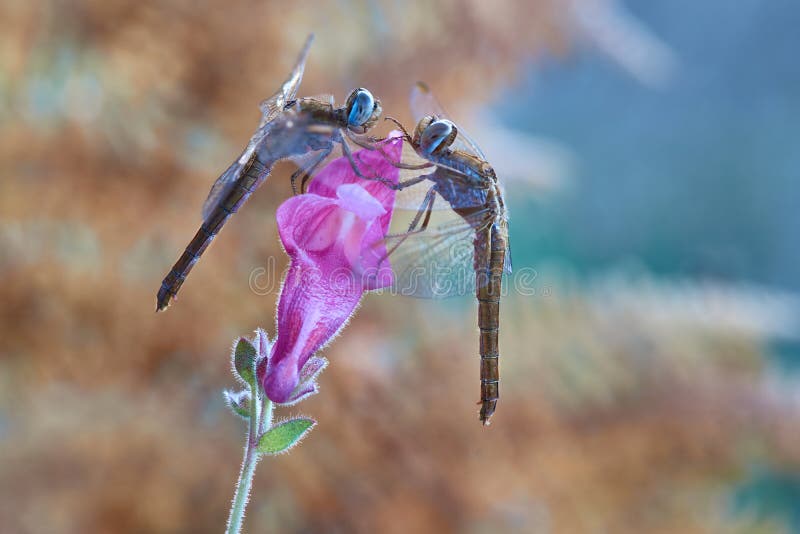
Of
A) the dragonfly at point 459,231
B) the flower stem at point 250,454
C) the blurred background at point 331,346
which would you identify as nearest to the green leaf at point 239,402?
the flower stem at point 250,454

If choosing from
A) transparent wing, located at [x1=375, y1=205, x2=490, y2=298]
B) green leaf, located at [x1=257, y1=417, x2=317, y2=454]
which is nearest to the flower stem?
green leaf, located at [x1=257, y1=417, x2=317, y2=454]

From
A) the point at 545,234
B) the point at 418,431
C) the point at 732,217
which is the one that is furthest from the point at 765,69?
the point at 418,431

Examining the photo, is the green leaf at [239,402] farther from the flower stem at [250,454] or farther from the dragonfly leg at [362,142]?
the dragonfly leg at [362,142]

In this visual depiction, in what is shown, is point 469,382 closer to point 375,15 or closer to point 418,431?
point 418,431

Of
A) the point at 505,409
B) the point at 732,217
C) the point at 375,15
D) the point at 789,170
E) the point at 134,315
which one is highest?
the point at 789,170

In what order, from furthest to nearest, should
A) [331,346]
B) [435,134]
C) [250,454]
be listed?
1. [331,346]
2. [435,134]
3. [250,454]

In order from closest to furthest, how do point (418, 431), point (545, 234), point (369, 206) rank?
point (369, 206) < point (418, 431) < point (545, 234)

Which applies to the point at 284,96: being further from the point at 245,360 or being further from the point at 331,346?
the point at 331,346

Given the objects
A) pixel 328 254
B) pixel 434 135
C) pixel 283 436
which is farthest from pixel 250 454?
A: pixel 434 135
